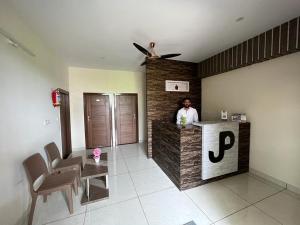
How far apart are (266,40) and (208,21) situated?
1205 mm

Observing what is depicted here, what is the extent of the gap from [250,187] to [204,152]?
1.03 meters

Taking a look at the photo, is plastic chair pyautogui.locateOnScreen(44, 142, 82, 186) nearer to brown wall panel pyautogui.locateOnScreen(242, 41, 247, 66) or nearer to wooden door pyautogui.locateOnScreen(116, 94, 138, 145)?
wooden door pyautogui.locateOnScreen(116, 94, 138, 145)

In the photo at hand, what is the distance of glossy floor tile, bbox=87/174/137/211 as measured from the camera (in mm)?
2008

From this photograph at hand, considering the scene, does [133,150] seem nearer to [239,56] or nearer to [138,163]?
[138,163]

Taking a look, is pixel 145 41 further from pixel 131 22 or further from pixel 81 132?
pixel 81 132

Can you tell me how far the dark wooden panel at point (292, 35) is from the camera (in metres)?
1.96

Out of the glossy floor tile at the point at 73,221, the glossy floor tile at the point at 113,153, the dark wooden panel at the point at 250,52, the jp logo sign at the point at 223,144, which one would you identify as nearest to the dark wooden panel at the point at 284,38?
the dark wooden panel at the point at 250,52

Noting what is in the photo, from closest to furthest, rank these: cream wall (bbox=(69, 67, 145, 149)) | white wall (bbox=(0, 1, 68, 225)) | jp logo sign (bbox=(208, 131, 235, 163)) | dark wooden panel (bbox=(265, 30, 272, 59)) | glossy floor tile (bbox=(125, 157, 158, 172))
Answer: white wall (bbox=(0, 1, 68, 225)) → dark wooden panel (bbox=(265, 30, 272, 59)) → jp logo sign (bbox=(208, 131, 235, 163)) → glossy floor tile (bbox=(125, 157, 158, 172)) → cream wall (bbox=(69, 67, 145, 149))

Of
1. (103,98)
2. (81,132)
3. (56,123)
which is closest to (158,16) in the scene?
(56,123)

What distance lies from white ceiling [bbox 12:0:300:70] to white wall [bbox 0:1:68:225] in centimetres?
29

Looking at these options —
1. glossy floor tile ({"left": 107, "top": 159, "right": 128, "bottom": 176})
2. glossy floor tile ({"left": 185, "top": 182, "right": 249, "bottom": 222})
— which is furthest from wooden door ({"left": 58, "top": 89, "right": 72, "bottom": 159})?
glossy floor tile ({"left": 185, "top": 182, "right": 249, "bottom": 222})

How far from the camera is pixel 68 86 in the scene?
13.6 feet

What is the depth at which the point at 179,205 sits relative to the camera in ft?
6.36

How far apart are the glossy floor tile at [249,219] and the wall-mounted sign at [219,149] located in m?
0.69
